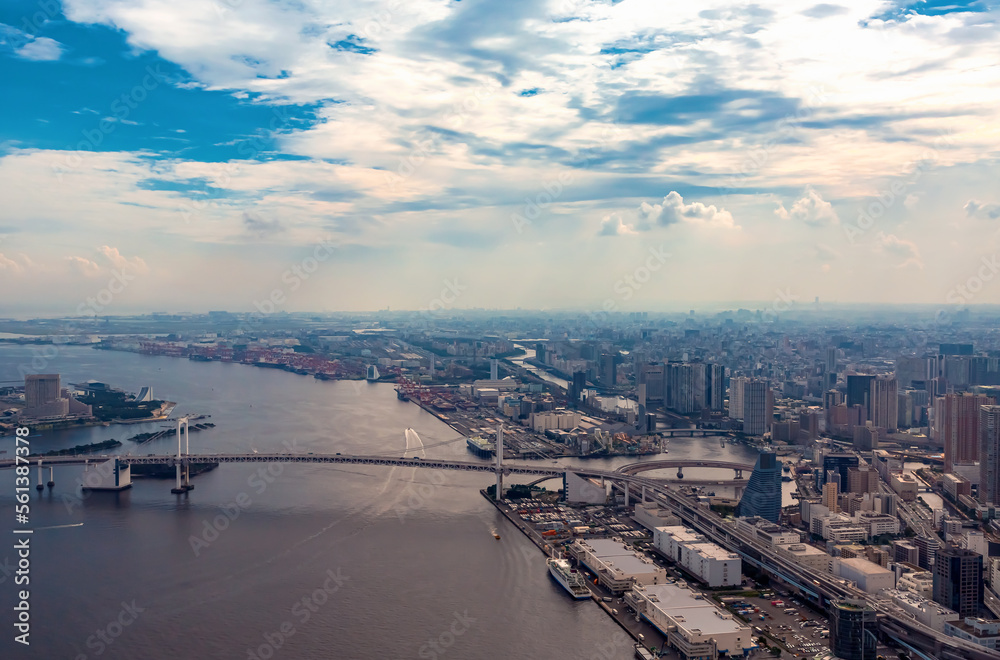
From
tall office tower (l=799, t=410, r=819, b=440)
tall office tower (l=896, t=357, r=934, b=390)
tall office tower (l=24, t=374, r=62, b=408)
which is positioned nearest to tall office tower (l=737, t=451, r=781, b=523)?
tall office tower (l=799, t=410, r=819, b=440)

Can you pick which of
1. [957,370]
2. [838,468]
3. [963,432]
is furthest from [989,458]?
[957,370]

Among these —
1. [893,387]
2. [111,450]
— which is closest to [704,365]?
[893,387]

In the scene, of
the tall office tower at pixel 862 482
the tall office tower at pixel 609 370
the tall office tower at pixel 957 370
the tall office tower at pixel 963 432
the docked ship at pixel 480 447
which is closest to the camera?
the tall office tower at pixel 862 482

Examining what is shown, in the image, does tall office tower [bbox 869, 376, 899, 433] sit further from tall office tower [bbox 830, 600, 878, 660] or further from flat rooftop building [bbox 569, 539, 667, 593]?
tall office tower [bbox 830, 600, 878, 660]

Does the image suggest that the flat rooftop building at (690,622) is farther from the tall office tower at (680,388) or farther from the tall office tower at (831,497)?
the tall office tower at (680,388)

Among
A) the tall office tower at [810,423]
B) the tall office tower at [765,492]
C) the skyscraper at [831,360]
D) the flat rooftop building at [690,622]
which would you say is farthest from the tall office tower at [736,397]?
the flat rooftop building at [690,622]

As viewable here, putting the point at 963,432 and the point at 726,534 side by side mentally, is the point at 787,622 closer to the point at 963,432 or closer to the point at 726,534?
the point at 726,534
